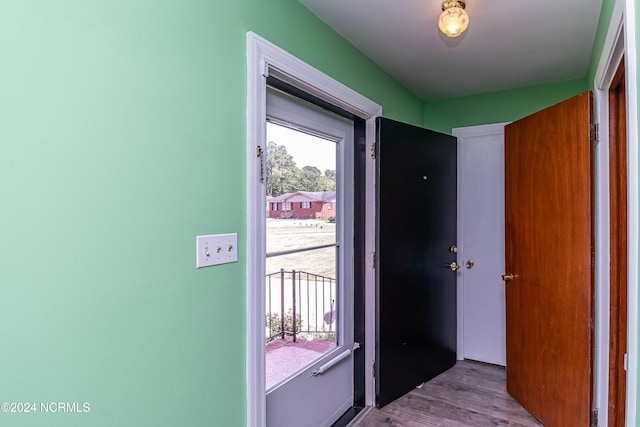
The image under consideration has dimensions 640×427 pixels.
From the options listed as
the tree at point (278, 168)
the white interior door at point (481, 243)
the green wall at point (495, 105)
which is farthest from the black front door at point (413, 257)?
the tree at point (278, 168)

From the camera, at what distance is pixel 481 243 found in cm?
298

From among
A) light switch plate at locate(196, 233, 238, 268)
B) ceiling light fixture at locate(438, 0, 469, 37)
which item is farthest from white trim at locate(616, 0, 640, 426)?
light switch plate at locate(196, 233, 238, 268)

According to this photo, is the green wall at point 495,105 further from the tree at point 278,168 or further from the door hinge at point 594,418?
the door hinge at point 594,418

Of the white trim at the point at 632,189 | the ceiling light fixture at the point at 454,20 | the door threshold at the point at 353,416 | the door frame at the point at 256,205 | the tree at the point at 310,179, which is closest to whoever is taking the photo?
the white trim at the point at 632,189

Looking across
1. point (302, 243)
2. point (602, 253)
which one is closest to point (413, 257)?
point (302, 243)

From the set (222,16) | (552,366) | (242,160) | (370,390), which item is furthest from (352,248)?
(222,16)

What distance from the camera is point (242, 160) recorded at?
138 centimetres

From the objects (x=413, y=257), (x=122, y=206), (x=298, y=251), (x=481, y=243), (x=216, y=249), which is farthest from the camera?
(x=481, y=243)

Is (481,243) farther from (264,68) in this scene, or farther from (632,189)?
(264,68)

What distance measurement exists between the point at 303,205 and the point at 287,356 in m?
0.80

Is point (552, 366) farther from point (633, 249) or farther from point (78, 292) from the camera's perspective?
point (78, 292)

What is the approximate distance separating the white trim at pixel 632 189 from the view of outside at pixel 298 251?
1338mm

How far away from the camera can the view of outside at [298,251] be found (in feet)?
5.80

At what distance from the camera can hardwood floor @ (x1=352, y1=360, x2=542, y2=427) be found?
2.13m
